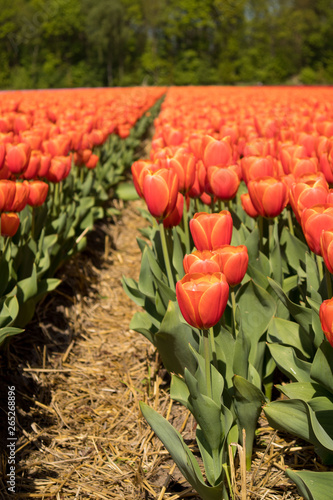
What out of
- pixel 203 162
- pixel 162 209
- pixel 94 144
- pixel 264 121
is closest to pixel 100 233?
pixel 94 144

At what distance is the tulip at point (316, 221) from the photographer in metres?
1.42

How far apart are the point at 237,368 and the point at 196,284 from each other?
0.67 meters

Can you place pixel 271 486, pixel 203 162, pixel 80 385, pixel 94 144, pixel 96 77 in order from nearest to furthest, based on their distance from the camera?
pixel 271 486
pixel 203 162
pixel 80 385
pixel 94 144
pixel 96 77

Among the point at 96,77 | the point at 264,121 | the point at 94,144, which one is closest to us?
the point at 264,121

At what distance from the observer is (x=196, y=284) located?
121 centimetres

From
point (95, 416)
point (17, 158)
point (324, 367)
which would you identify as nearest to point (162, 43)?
point (17, 158)

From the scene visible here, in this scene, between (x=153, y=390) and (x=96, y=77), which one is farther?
(x=96, y=77)

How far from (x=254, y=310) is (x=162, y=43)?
64501 millimetres

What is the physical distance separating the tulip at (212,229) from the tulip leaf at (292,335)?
1.61 ft

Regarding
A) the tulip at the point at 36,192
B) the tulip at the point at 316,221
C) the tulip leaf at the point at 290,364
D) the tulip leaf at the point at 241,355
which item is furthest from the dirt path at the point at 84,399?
the tulip at the point at 316,221

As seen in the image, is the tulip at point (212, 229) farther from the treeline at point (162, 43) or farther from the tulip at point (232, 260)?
the treeline at point (162, 43)

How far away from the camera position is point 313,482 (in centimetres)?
126

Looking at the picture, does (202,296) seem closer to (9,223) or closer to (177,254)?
(177,254)

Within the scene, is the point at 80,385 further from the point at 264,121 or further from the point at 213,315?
the point at 264,121
